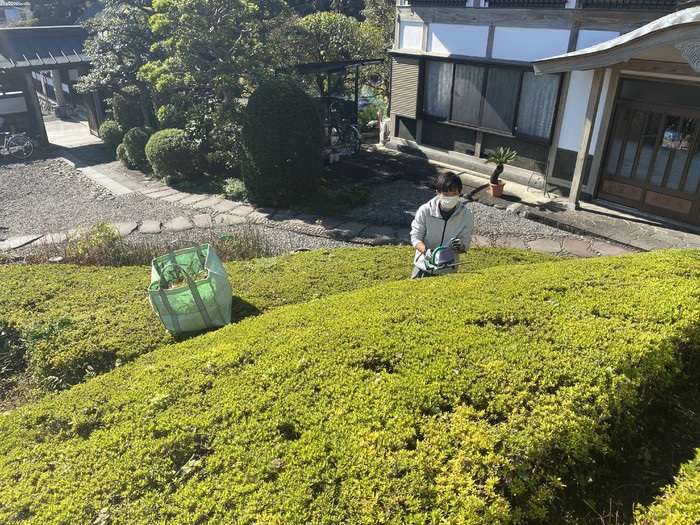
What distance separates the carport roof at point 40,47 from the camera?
59.0ft

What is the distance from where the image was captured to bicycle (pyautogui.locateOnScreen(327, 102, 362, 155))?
16.4 metres

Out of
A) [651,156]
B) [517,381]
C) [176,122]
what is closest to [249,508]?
[517,381]

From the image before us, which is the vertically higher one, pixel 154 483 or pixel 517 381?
pixel 517 381

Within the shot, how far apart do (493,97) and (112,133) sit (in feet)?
43.4

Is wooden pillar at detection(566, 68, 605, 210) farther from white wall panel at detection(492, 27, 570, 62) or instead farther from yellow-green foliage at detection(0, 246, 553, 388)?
yellow-green foliage at detection(0, 246, 553, 388)

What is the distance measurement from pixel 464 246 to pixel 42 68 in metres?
19.5

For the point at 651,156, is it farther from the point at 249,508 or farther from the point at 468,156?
the point at 249,508

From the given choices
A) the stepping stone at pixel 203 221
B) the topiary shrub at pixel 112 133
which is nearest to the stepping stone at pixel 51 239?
the stepping stone at pixel 203 221

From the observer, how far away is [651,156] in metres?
10.6

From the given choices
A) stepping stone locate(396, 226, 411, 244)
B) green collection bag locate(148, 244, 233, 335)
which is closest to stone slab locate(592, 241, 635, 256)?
stepping stone locate(396, 226, 411, 244)

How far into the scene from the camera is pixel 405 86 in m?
15.5

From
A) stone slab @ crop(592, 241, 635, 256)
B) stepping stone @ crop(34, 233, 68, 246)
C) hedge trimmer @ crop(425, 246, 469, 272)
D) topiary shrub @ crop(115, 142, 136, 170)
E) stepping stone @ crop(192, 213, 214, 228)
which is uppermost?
hedge trimmer @ crop(425, 246, 469, 272)

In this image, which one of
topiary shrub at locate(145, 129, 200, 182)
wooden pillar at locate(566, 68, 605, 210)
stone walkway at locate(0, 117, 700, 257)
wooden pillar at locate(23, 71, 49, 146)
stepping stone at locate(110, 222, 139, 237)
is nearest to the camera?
stone walkway at locate(0, 117, 700, 257)

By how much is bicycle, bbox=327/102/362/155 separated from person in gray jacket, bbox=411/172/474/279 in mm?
11523
